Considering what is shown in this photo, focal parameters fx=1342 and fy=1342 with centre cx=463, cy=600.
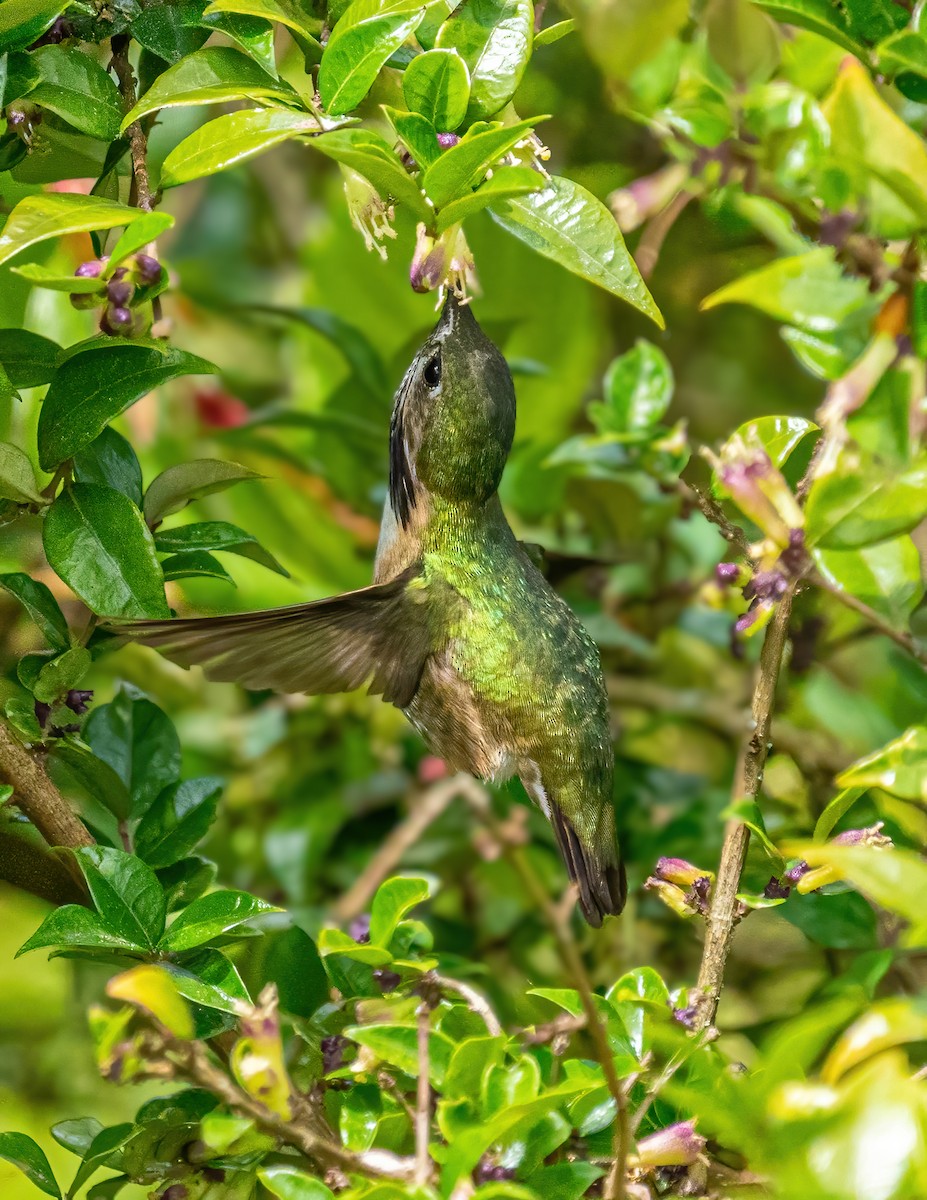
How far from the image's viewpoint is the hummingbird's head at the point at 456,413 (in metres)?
1.46

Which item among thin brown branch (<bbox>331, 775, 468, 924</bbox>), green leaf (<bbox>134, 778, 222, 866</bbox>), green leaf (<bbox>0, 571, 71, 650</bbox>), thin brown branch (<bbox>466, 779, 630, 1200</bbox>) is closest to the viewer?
thin brown branch (<bbox>466, 779, 630, 1200</bbox>)

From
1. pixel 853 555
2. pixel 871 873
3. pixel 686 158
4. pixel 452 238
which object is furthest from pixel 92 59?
pixel 871 873

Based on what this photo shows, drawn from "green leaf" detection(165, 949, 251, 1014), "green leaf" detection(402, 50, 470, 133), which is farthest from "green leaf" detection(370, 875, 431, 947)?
"green leaf" detection(402, 50, 470, 133)

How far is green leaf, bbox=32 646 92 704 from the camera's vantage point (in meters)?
1.10

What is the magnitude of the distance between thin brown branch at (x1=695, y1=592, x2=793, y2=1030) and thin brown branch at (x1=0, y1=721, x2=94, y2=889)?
1.69 feet

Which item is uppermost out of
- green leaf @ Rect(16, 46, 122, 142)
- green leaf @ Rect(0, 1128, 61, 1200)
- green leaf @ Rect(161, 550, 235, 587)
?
green leaf @ Rect(16, 46, 122, 142)

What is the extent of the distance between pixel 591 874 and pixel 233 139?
973 mm

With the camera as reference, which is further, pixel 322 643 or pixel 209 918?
pixel 322 643

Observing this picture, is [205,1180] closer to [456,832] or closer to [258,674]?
[258,674]

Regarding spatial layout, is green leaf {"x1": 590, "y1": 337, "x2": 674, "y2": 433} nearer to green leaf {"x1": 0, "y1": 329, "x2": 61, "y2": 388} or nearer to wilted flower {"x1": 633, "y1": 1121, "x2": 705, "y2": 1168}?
green leaf {"x1": 0, "y1": 329, "x2": 61, "y2": 388}

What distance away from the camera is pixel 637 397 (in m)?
1.61

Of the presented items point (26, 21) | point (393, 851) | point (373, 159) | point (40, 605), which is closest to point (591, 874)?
point (393, 851)

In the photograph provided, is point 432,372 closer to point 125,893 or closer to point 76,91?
point 76,91

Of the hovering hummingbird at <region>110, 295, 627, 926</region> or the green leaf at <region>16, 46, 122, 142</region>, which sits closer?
the green leaf at <region>16, 46, 122, 142</region>
